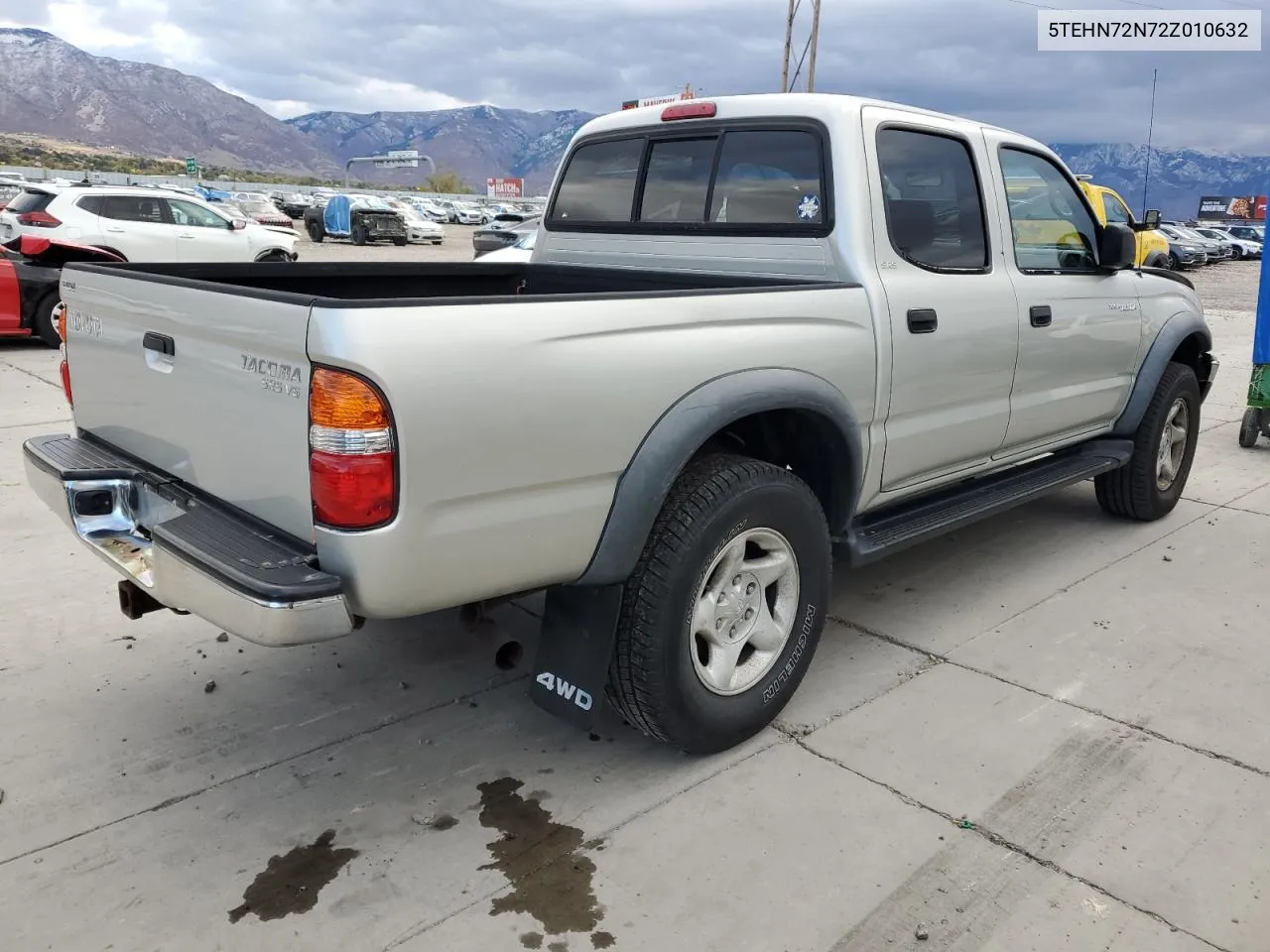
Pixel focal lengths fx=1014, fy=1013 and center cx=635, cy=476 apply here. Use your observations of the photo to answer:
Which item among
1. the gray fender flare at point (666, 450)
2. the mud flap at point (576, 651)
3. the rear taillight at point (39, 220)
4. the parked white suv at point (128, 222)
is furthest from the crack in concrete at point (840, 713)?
the rear taillight at point (39, 220)

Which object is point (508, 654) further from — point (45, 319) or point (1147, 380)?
point (45, 319)

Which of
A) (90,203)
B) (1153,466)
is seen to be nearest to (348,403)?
(1153,466)

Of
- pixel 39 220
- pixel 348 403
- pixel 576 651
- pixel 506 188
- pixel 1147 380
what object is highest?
pixel 506 188

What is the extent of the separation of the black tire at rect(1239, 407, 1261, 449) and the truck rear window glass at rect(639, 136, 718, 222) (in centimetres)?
546

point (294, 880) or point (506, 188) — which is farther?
point (506, 188)

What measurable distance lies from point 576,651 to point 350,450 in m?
0.99

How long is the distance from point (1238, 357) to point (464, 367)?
13.2m

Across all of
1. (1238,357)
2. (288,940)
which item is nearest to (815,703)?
(288,940)

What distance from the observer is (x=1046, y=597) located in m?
4.57

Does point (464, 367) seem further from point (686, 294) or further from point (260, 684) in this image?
point (260, 684)

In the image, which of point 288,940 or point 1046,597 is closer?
point 288,940

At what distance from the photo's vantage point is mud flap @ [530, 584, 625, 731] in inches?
111

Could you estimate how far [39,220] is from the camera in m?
13.9

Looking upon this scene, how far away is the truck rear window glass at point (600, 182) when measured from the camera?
430cm
